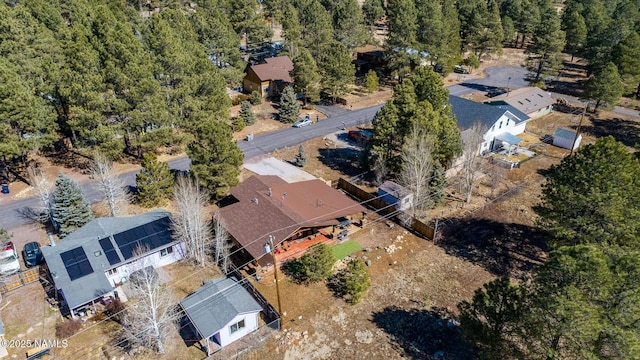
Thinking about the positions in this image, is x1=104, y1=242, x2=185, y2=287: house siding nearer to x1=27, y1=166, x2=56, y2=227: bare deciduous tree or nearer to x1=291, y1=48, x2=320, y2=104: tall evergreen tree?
x1=27, y1=166, x2=56, y2=227: bare deciduous tree

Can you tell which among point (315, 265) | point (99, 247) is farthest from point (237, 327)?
point (99, 247)

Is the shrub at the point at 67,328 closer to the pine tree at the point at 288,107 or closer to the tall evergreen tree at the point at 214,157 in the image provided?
the tall evergreen tree at the point at 214,157

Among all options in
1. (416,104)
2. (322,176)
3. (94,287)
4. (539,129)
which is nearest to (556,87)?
(539,129)

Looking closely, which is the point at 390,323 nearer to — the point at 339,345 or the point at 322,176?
the point at 339,345

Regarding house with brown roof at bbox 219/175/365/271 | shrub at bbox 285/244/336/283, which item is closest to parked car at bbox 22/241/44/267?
house with brown roof at bbox 219/175/365/271

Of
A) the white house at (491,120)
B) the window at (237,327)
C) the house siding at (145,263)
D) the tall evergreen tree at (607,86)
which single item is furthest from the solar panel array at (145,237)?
the tall evergreen tree at (607,86)

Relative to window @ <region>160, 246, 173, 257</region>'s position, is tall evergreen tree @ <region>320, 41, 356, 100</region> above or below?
above
